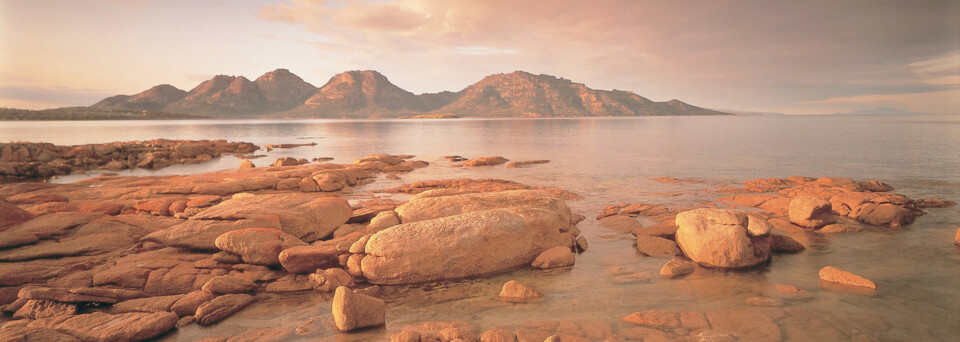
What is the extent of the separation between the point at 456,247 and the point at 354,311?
340 centimetres

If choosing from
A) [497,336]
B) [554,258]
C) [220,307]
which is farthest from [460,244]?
[220,307]

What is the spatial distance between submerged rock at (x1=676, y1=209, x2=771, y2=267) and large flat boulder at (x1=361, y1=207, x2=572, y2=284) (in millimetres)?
4121

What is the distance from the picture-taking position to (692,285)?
9.80m

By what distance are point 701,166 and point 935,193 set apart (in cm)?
1454

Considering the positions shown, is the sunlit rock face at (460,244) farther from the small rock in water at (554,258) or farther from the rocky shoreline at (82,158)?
the rocky shoreline at (82,158)

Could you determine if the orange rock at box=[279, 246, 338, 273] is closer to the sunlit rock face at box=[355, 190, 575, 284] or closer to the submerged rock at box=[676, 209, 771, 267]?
the sunlit rock face at box=[355, 190, 575, 284]

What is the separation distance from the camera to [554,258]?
11.2m

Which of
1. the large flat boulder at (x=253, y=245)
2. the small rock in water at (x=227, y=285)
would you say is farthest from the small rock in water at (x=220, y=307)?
the large flat boulder at (x=253, y=245)

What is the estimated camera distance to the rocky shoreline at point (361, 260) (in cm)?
754

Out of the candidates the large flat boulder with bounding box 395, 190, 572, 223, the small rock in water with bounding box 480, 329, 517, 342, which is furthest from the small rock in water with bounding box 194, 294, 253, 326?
the small rock in water with bounding box 480, 329, 517, 342

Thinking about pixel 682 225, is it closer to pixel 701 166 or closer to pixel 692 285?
pixel 692 285

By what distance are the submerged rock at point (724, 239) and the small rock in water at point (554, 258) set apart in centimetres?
359

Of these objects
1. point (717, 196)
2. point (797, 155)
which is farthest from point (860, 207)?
point (797, 155)

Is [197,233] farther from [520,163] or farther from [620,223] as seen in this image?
[520,163]
